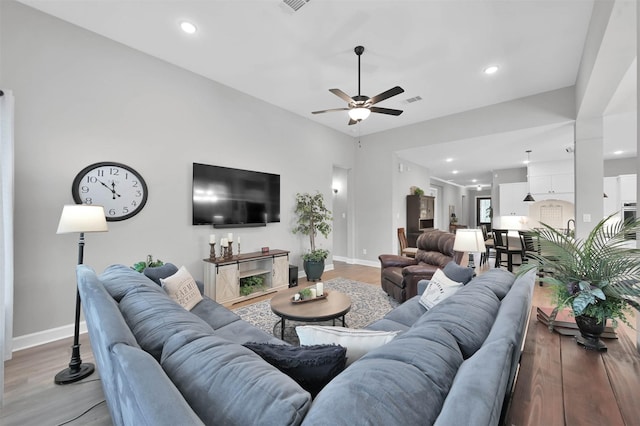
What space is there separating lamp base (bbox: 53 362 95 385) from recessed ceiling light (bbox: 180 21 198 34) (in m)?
3.33

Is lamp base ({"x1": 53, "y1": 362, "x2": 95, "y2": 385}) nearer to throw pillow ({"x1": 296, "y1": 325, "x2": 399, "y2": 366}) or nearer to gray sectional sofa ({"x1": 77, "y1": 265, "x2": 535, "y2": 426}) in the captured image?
gray sectional sofa ({"x1": 77, "y1": 265, "x2": 535, "y2": 426})

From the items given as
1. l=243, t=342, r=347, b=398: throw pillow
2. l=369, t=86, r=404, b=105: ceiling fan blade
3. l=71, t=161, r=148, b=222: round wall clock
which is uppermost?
l=369, t=86, r=404, b=105: ceiling fan blade

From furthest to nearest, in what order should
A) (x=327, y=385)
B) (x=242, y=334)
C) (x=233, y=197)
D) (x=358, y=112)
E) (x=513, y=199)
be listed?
1. (x=513, y=199)
2. (x=233, y=197)
3. (x=358, y=112)
4. (x=242, y=334)
5. (x=327, y=385)

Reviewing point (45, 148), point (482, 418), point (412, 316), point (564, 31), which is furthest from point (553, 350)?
point (45, 148)

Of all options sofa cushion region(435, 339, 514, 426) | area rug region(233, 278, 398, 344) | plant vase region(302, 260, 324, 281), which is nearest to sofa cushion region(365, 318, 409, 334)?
area rug region(233, 278, 398, 344)

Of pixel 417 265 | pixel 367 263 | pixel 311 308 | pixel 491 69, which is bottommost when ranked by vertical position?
pixel 367 263

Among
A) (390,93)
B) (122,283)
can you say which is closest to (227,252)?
(122,283)

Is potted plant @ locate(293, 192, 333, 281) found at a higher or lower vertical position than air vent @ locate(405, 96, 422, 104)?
lower

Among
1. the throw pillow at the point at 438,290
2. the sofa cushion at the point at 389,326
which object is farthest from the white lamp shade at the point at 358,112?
the sofa cushion at the point at 389,326

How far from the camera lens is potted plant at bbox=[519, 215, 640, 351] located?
106cm

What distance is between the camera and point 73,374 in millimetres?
2064

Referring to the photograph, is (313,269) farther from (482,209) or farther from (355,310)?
(482,209)

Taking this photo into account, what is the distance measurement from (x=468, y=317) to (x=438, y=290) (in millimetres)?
1052

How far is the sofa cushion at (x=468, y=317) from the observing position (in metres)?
1.05
